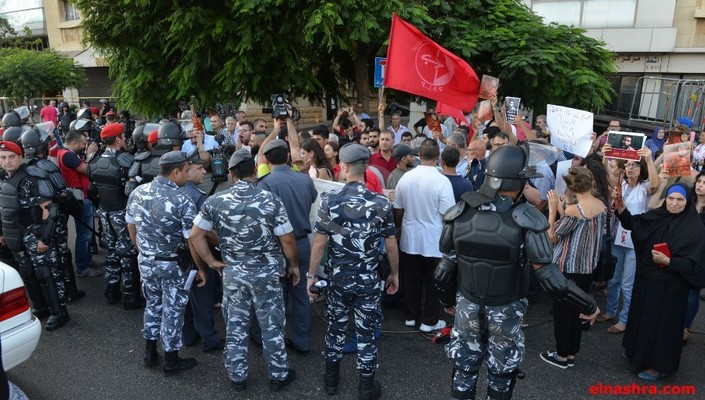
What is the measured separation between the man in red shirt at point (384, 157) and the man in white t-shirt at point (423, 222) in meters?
1.33

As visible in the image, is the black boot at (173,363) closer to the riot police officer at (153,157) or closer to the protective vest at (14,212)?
the riot police officer at (153,157)

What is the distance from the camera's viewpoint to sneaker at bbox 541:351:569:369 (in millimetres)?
4447

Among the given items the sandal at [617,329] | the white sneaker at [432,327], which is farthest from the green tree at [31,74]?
the sandal at [617,329]

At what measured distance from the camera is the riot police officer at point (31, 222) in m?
5.04

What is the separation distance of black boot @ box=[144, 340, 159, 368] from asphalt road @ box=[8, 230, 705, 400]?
72mm

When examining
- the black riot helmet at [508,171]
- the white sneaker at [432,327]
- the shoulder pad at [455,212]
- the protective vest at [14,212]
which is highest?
the black riot helmet at [508,171]

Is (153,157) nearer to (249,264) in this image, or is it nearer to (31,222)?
(31,222)

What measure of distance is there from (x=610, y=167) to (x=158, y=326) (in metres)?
4.64

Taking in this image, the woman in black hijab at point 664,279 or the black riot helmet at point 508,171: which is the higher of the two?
the black riot helmet at point 508,171

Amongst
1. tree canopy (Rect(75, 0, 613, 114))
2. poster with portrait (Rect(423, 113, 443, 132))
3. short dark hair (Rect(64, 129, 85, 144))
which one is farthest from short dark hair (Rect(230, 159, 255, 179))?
tree canopy (Rect(75, 0, 613, 114))

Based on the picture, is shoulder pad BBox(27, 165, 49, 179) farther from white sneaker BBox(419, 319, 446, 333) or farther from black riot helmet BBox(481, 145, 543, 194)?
black riot helmet BBox(481, 145, 543, 194)

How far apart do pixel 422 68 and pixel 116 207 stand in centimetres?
395

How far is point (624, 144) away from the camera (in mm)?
4562

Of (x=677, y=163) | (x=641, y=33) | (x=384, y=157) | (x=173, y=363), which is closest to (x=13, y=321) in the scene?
(x=173, y=363)
